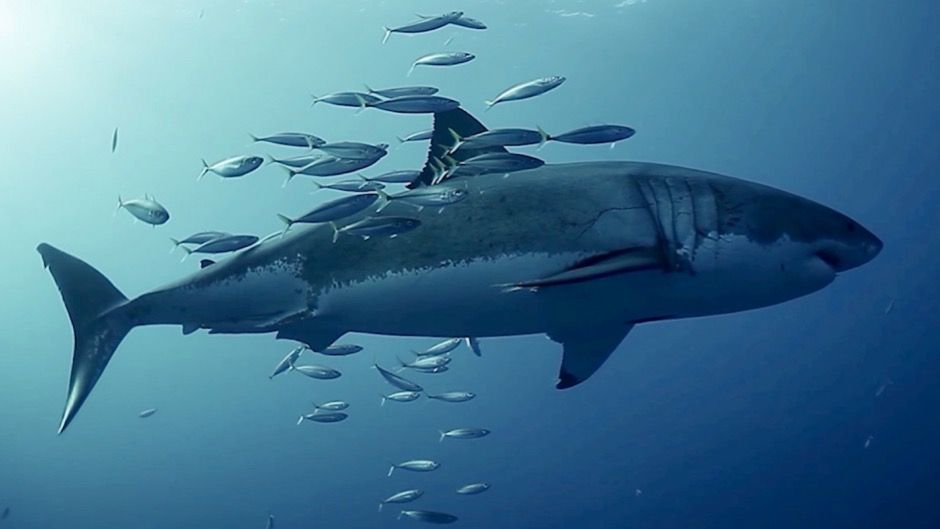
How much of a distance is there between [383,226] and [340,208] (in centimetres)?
93

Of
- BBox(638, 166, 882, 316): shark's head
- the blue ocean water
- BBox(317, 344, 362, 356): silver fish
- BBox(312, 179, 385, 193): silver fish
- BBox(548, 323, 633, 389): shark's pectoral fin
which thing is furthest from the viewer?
the blue ocean water

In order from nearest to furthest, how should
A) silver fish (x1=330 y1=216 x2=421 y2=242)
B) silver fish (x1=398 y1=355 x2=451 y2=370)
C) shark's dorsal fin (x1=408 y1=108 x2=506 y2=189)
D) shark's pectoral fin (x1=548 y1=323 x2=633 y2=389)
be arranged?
silver fish (x1=330 y1=216 x2=421 y2=242), shark's pectoral fin (x1=548 y1=323 x2=633 y2=389), shark's dorsal fin (x1=408 y1=108 x2=506 y2=189), silver fish (x1=398 y1=355 x2=451 y2=370)

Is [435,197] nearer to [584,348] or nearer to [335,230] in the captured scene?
[335,230]

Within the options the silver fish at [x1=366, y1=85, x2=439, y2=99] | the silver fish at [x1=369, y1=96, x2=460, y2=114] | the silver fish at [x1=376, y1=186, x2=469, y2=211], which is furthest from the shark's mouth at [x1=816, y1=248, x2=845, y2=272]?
the silver fish at [x1=366, y1=85, x2=439, y2=99]

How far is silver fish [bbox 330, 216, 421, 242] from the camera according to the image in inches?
145

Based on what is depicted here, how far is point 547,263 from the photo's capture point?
339 cm

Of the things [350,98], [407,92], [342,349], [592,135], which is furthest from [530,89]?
[342,349]

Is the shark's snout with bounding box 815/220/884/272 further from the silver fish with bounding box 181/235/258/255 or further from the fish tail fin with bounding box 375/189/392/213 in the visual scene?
the silver fish with bounding box 181/235/258/255

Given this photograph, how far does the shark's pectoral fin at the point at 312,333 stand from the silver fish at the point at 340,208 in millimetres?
850

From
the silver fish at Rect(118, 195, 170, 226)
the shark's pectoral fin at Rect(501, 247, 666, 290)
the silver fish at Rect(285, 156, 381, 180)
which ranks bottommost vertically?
the silver fish at Rect(118, 195, 170, 226)

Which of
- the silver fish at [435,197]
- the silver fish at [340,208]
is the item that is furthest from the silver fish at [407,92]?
the silver fish at [435,197]

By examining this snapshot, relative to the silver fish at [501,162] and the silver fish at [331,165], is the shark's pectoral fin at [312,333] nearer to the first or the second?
the silver fish at [501,162]

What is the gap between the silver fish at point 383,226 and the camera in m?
3.69

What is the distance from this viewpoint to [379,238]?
3.71 metres
